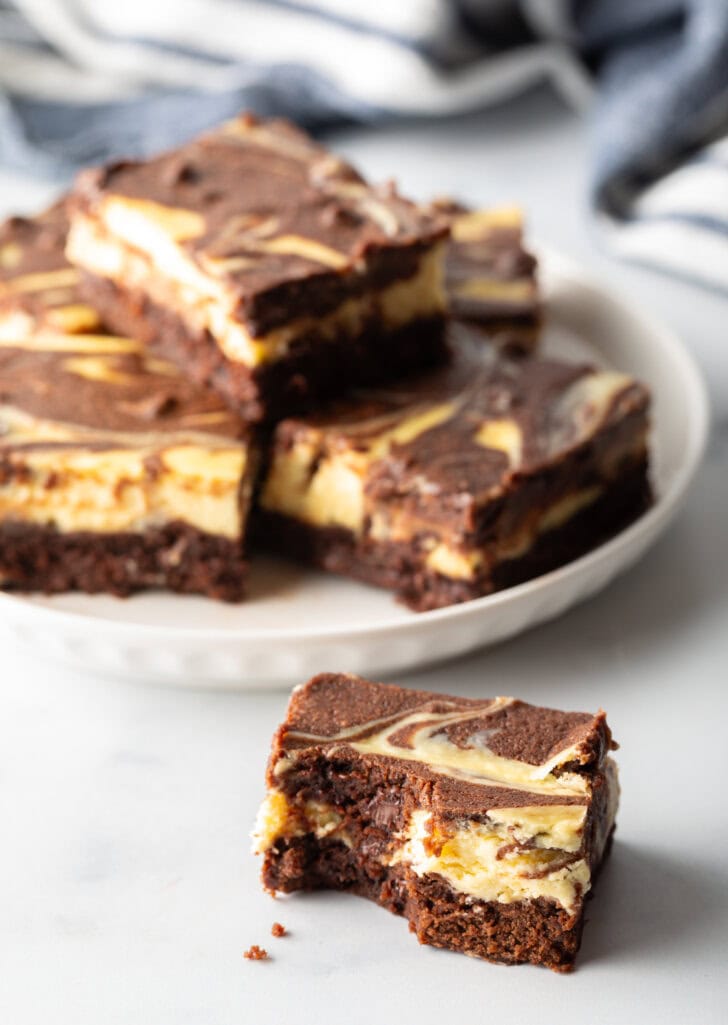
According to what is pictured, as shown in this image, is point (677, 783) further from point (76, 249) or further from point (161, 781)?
point (76, 249)

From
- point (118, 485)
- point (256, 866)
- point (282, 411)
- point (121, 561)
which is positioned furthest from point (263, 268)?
point (256, 866)

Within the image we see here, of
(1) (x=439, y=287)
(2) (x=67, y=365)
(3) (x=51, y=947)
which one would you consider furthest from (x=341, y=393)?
(3) (x=51, y=947)

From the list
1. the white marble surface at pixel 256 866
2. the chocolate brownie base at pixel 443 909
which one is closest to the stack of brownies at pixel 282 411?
the white marble surface at pixel 256 866

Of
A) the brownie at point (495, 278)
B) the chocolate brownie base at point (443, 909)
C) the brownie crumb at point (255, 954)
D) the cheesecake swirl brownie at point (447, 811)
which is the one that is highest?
the brownie at point (495, 278)

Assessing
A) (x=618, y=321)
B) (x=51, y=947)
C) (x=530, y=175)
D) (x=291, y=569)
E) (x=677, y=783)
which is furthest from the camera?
(x=530, y=175)

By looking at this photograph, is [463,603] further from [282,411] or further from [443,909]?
[443,909]

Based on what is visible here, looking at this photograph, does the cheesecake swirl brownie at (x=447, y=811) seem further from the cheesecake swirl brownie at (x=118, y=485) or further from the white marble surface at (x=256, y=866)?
the cheesecake swirl brownie at (x=118, y=485)
